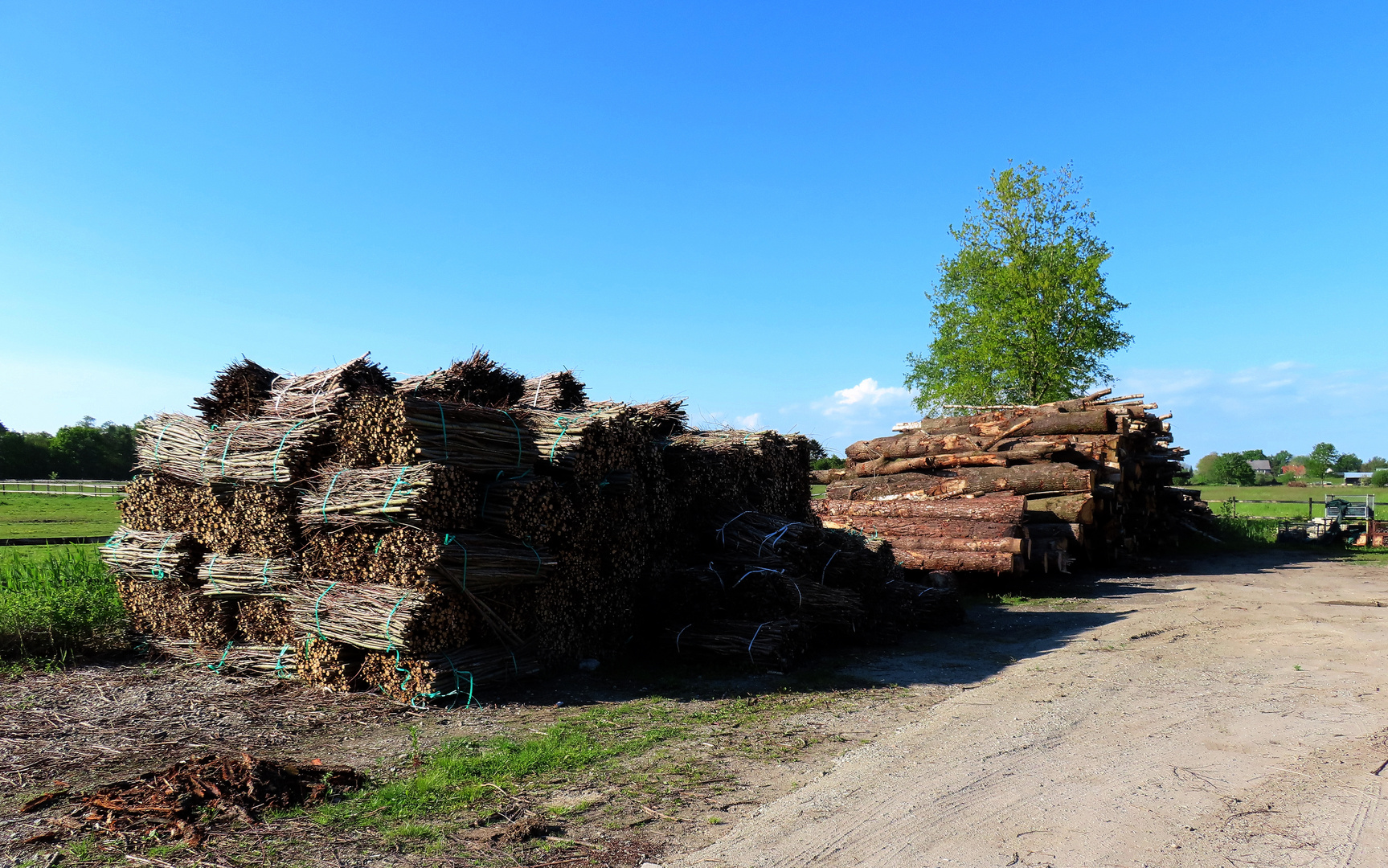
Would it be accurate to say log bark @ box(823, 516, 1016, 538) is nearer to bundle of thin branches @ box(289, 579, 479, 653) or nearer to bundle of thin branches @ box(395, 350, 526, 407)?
bundle of thin branches @ box(395, 350, 526, 407)

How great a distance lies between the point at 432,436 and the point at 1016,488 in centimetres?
1395

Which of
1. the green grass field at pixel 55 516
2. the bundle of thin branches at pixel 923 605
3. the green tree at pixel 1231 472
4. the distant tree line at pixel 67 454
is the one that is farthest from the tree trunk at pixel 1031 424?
the green tree at pixel 1231 472

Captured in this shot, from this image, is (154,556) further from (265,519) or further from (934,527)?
(934,527)

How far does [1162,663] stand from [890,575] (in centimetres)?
346

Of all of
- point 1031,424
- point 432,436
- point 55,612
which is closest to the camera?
point 432,436

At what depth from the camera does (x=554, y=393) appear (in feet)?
35.8

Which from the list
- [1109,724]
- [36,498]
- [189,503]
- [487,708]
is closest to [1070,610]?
[1109,724]

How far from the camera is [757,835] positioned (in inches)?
177

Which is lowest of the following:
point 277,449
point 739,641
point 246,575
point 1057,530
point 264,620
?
point 739,641

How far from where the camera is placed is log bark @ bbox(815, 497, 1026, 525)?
15.4 meters

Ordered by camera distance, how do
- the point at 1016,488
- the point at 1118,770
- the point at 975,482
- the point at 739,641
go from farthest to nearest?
the point at 975,482 → the point at 1016,488 → the point at 739,641 → the point at 1118,770

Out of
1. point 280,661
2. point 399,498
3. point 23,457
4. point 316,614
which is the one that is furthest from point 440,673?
point 23,457

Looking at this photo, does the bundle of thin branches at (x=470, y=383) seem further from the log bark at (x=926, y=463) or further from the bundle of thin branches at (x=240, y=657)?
the log bark at (x=926, y=463)

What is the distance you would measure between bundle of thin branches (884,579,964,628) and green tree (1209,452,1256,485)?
9438 centimetres
